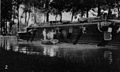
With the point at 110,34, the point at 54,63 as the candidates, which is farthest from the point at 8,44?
the point at 54,63

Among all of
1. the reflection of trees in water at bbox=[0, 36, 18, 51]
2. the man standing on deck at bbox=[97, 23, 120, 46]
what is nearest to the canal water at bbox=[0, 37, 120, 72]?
the reflection of trees in water at bbox=[0, 36, 18, 51]

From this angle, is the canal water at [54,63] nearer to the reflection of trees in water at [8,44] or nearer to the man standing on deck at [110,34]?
the reflection of trees in water at [8,44]

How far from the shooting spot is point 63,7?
5006 centimetres

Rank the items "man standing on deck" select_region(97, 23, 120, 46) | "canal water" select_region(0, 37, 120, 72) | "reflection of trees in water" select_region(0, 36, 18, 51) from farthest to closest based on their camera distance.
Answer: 1. "man standing on deck" select_region(97, 23, 120, 46)
2. "reflection of trees in water" select_region(0, 36, 18, 51)
3. "canal water" select_region(0, 37, 120, 72)

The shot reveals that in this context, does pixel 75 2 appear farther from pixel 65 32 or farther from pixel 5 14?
pixel 5 14

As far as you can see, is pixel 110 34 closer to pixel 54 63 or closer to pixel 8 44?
pixel 8 44

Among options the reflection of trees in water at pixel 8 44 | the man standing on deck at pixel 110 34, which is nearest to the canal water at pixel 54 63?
the reflection of trees in water at pixel 8 44

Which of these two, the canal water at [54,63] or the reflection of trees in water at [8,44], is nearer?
the canal water at [54,63]

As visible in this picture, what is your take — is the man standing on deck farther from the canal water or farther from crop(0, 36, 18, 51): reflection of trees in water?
the canal water

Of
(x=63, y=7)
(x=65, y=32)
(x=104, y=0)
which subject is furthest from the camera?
(x=63, y=7)

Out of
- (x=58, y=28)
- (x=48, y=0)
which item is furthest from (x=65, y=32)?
(x=48, y=0)

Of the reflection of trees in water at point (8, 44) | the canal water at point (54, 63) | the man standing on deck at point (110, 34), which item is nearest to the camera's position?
the canal water at point (54, 63)

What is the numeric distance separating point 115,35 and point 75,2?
13401 mm

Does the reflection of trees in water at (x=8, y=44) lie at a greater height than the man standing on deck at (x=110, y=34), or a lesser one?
lesser
